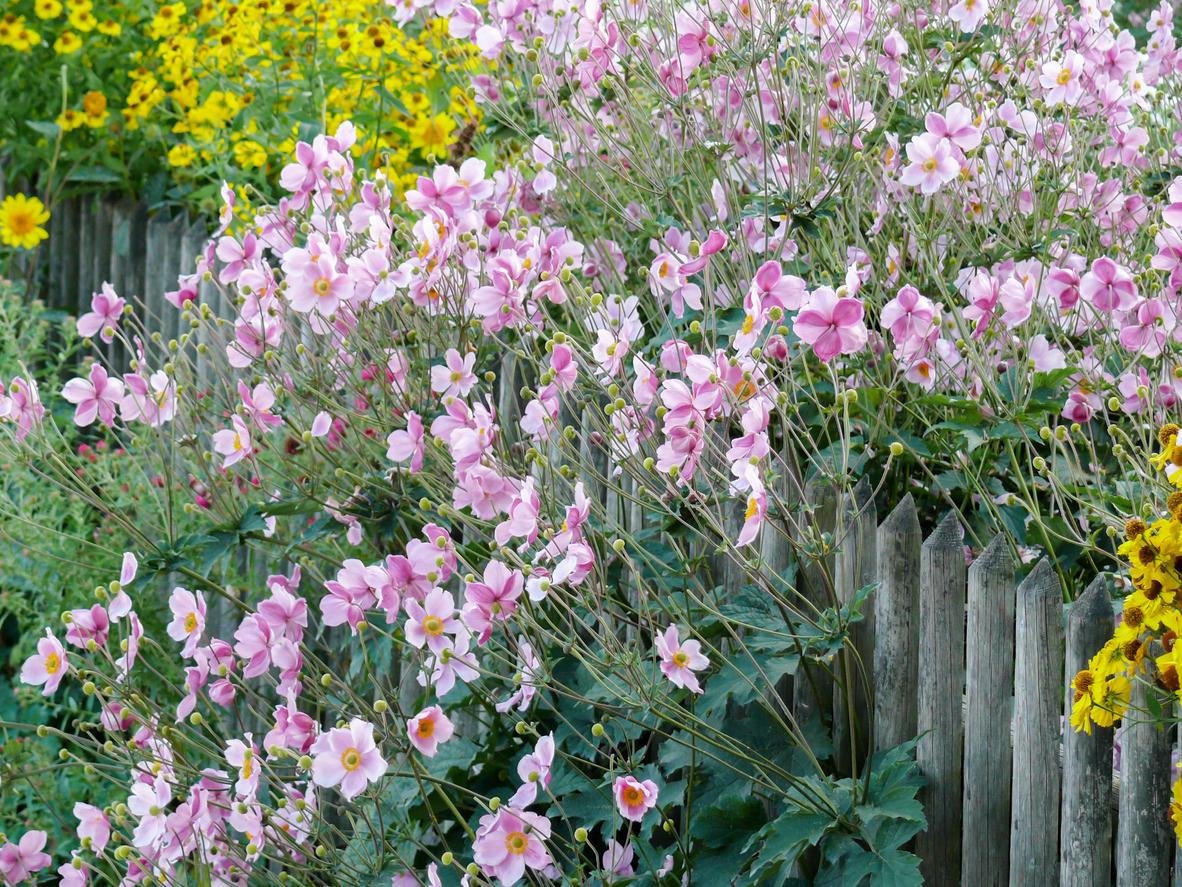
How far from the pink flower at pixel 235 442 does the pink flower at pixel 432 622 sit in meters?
0.49

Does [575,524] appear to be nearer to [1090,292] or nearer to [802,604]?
[802,604]

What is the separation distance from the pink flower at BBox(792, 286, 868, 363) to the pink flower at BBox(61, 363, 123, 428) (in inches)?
48.6

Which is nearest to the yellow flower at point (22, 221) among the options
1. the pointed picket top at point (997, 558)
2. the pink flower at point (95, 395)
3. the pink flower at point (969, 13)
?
the pink flower at point (95, 395)

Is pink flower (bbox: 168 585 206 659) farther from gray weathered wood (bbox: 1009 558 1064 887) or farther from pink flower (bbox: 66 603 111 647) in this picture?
gray weathered wood (bbox: 1009 558 1064 887)

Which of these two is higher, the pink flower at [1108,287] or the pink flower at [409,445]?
the pink flower at [1108,287]

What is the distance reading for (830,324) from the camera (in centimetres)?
185

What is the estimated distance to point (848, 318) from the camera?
1.84 metres

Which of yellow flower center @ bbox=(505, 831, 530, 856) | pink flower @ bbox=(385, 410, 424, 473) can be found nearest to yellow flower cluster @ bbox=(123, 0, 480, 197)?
pink flower @ bbox=(385, 410, 424, 473)

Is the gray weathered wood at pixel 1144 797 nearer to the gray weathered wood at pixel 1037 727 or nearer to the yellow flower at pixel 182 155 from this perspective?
the gray weathered wood at pixel 1037 727

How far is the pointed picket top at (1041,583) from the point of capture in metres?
1.88

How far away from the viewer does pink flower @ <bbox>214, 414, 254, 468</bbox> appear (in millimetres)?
2295

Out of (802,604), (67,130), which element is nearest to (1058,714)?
(802,604)

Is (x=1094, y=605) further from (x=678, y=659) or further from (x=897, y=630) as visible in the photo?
(x=678, y=659)

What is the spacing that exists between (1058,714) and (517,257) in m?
1.09
